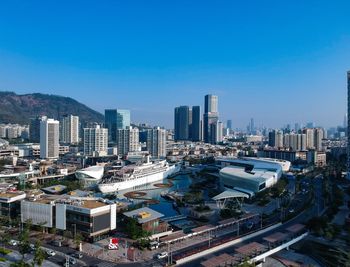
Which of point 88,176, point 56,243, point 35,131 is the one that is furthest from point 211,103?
point 56,243

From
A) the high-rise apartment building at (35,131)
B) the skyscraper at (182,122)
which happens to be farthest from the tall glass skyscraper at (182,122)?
the high-rise apartment building at (35,131)

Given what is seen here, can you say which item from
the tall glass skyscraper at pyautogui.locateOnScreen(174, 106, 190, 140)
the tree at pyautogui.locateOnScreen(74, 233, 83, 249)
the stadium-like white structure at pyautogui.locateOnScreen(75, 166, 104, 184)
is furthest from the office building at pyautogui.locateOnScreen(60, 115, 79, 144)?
the tree at pyautogui.locateOnScreen(74, 233, 83, 249)

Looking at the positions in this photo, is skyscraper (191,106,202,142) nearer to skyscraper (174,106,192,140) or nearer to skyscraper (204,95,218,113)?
skyscraper (174,106,192,140)

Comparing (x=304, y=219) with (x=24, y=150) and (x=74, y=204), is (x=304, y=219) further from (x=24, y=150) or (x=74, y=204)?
(x=24, y=150)

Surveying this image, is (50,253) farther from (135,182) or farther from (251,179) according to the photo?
(135,182)

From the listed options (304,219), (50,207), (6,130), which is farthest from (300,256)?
(6,130)

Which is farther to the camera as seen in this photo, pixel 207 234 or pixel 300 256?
pixel 207 234
